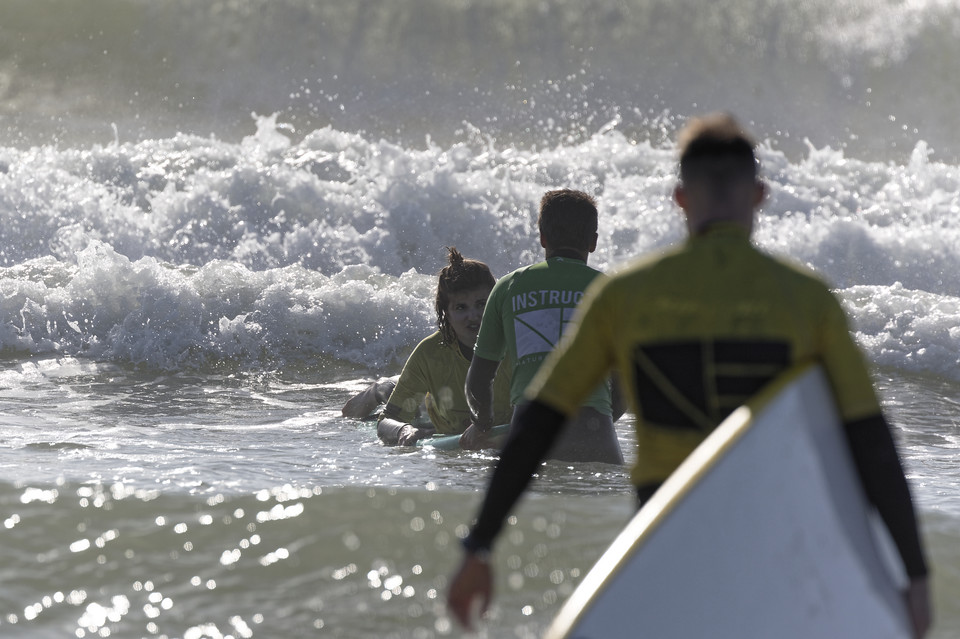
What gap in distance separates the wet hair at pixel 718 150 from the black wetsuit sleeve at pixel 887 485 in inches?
19.8

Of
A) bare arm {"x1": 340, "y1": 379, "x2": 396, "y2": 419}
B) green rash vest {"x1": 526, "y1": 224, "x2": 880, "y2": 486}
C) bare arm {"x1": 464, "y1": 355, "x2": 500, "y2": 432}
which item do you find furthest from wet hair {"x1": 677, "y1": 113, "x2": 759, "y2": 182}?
bare arm {"x1": 340, "y1": 379, "x2": 396, "y2": 419}

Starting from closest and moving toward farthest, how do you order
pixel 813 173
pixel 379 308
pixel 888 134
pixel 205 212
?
pixel 379 308 → pixel 205 212 → pixel 813 173 → pixel 888 134

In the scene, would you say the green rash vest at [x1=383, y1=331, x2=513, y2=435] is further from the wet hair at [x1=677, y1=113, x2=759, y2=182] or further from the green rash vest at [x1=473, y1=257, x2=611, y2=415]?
the wet hair at [x1=677, y1=113, x2=759, y2=182]

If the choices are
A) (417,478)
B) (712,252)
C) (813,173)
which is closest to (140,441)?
(417,478)

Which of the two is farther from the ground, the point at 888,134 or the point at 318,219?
the point at 888,134

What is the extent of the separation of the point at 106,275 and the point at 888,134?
2128cm

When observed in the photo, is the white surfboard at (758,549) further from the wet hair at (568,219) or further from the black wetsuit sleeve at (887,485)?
the wet hair at (568,219)

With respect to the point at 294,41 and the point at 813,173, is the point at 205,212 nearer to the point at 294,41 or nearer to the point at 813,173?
the point at 813,173

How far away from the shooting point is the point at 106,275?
12969mm

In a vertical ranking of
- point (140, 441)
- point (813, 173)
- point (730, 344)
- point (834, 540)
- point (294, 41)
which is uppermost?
point (294, 41)

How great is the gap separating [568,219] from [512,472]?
258 centimetres

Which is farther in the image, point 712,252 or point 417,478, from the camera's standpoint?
point 417,478

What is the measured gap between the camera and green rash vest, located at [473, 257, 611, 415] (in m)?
4.48

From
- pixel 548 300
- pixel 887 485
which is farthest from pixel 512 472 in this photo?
pixel 548 300
